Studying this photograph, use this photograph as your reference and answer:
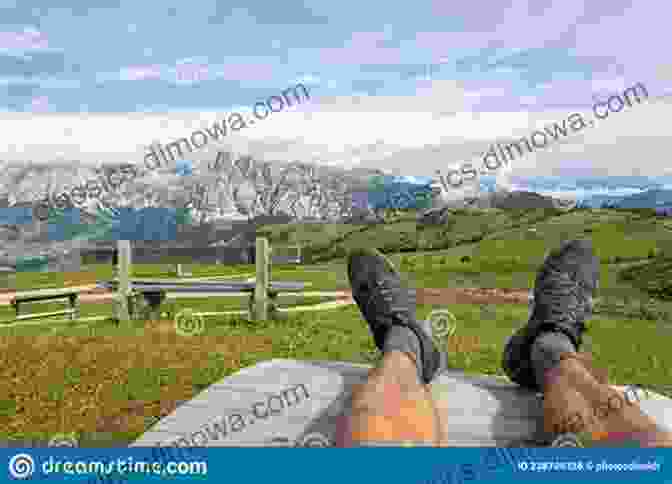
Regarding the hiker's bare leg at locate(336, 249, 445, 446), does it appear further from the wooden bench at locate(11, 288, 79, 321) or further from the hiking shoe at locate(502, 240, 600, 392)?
the wooden bench at locate(11, 288, 79, 321)

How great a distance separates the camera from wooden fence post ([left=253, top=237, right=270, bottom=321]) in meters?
13.6

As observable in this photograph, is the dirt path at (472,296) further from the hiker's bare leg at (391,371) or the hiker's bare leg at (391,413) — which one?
the hiker's bare leg at (391,413)

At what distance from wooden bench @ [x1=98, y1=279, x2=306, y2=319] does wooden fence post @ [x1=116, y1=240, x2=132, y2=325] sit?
0.22 meters

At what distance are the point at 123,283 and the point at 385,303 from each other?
429 inches

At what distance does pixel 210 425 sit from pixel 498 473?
1.57 m

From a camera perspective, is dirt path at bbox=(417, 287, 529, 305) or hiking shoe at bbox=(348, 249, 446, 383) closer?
hiking shoe at bbox=(348, 249, 446, 383)

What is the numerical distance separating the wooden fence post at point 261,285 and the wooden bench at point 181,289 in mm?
202

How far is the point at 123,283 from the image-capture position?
45.1 feet

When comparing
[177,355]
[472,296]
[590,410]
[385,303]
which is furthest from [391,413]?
[472,296]

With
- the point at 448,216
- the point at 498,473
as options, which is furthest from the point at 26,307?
the point at 448,216

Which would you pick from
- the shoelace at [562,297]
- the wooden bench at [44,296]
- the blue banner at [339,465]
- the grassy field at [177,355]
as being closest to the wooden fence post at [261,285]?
the grassy field at [177,355]

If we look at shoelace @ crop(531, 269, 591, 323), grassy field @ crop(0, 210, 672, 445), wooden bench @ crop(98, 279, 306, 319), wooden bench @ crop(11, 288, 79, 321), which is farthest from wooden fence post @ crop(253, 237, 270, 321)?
shoelace @ crop(531, 269, 591, 323)

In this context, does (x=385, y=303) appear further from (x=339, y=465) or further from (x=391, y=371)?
(x=339, y=465)

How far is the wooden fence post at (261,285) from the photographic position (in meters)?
13.6
